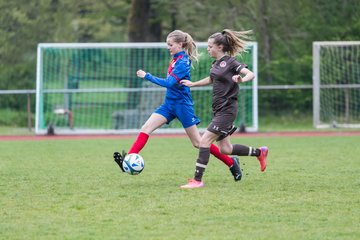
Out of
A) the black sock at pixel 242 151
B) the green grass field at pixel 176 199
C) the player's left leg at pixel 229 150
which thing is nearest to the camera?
the green grass field at pixel 176 199

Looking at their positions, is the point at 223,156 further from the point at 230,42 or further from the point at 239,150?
the point at 230,42

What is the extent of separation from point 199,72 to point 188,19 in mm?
6927

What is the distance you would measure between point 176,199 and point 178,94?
1801mm

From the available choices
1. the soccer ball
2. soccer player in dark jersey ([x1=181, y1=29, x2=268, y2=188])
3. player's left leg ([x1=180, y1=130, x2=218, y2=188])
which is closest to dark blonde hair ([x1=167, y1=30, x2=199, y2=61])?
soccer player in dark jersey ([x1=181, y1=29, x2=268, y2=188])

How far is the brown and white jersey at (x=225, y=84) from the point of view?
9094 mm

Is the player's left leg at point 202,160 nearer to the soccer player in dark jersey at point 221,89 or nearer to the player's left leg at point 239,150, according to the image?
the soccer player in dark jersey at point 221,89

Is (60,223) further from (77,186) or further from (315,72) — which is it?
(315,72)

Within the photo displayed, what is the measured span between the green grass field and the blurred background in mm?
9219

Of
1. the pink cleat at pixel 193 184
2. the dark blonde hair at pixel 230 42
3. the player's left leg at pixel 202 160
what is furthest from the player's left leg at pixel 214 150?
the dark blonde hair at pixel 230 42

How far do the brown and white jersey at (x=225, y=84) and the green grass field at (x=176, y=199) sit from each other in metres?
0.89

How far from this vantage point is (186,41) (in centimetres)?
948

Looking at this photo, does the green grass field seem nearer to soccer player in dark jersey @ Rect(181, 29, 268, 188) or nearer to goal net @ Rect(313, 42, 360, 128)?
soccer player in dark jersey @ Rect(181, 29, 268, 188)

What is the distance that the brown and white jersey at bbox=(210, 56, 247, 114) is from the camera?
358 inches

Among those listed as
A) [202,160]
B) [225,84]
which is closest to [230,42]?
[225,84]
